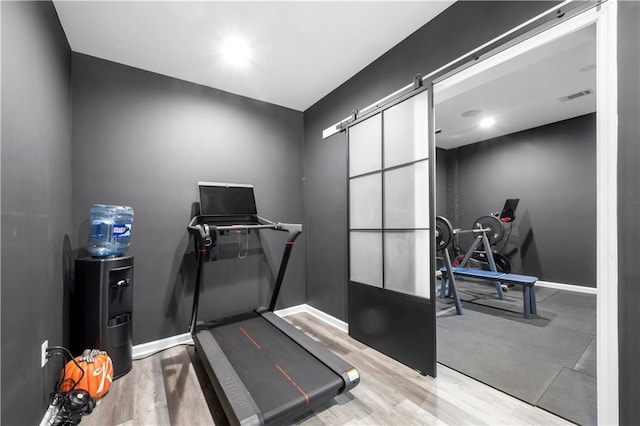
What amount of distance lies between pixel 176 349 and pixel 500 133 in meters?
6.96

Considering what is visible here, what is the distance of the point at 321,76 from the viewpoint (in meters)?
3.16

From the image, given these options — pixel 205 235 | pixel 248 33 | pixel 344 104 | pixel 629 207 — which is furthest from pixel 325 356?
pixel 248 33

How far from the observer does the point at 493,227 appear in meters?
5.09

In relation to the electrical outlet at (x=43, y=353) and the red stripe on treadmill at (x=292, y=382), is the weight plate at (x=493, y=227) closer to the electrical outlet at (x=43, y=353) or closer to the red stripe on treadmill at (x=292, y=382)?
the red stripe on treadmill at (x=292, y=382)

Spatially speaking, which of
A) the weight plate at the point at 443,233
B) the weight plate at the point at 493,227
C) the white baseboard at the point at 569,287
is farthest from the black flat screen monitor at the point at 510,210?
the weight plate at the point at 443,233

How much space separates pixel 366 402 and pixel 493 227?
4515 millimetres

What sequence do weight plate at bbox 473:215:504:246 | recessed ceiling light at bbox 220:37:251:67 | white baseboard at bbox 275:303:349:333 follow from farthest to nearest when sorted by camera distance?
weight plate at bbox 473:215:504:246 → white baseboard at bbox 275:303:349:333 → recessed ceiling light at bbox 220:37:251:67

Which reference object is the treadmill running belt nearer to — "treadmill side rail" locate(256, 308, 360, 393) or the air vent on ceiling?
"treadmill side rail" locate(256, 308, 360, 393)

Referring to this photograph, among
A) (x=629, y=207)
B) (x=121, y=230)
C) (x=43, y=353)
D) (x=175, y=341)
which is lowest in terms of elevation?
(x=175, y=341)

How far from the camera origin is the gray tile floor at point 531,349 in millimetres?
1923

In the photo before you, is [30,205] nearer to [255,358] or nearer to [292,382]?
[255,358]

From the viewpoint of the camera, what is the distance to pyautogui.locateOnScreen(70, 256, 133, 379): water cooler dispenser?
219 cm

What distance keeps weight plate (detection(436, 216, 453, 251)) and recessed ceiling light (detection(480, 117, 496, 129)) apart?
2.79 metres

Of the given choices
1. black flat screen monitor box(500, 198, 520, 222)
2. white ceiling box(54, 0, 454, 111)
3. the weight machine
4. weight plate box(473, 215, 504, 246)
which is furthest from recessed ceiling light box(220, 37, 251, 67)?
black flat screen monitor box(500, 198, 520, 222)
